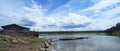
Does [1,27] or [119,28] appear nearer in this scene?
[1,27]

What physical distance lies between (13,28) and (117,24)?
142544 millimetres

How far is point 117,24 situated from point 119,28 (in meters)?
5.79

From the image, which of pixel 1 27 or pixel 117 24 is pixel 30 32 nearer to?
pixel 1 27

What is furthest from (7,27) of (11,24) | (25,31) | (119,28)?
(119,28)

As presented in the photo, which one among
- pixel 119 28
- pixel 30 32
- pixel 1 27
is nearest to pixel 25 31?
pixel 30 32

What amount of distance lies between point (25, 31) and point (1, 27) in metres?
8.93

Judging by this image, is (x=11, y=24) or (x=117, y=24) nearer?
(x=11, y=24)

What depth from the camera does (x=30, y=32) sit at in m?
74.9

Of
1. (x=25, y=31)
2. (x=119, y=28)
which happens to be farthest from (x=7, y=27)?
(x=119, y=28)

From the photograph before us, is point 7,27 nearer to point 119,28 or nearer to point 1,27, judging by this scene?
point 1,27

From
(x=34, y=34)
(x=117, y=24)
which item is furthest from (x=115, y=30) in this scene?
(x=34, y=34)

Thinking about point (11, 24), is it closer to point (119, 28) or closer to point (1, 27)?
point (1, 27)

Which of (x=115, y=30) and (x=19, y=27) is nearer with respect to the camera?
(x=19, y=27)

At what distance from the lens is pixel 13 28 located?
73.9 m
